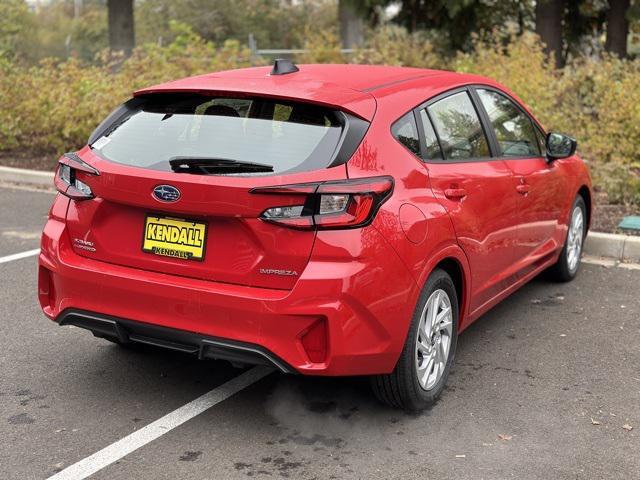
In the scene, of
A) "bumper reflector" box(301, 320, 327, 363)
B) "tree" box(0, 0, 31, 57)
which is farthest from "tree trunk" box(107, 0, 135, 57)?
"bumper reflector" box(301, 320, 327, 363)

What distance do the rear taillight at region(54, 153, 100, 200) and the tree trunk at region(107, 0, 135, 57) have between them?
17.3 metres

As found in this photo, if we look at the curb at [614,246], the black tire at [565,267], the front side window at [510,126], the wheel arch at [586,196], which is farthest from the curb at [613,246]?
the front side window at [510,126]

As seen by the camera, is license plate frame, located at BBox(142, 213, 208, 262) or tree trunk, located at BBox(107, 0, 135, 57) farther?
tree trunk, located at BBox(107, 0, 135, 57)

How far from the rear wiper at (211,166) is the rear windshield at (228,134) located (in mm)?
17

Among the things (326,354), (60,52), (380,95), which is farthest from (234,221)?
(60,52)

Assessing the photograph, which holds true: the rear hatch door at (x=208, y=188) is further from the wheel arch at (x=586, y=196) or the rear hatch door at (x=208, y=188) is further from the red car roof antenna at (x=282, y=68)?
the wheel arch at (x=586, y=196)

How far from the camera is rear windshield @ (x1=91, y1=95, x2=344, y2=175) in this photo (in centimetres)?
399

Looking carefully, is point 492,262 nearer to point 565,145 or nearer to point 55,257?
point 565,145

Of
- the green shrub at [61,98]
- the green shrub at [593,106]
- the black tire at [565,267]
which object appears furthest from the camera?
the green shrub at [61,98]

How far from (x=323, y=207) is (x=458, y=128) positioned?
56.4 inches

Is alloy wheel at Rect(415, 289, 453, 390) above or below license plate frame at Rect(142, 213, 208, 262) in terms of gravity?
below

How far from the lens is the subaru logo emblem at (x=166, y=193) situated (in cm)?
396

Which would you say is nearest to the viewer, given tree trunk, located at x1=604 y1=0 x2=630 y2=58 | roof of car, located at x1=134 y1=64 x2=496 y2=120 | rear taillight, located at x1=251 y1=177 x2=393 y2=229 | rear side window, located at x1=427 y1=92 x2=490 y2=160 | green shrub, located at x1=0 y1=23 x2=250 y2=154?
rear taillight, located at x1=251 y1=177 x2=393 y2=229

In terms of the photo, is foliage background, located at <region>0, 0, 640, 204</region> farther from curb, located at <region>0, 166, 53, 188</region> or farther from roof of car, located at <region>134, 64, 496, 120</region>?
roof of car, located at <region>134, 64, 496, 120</region>
